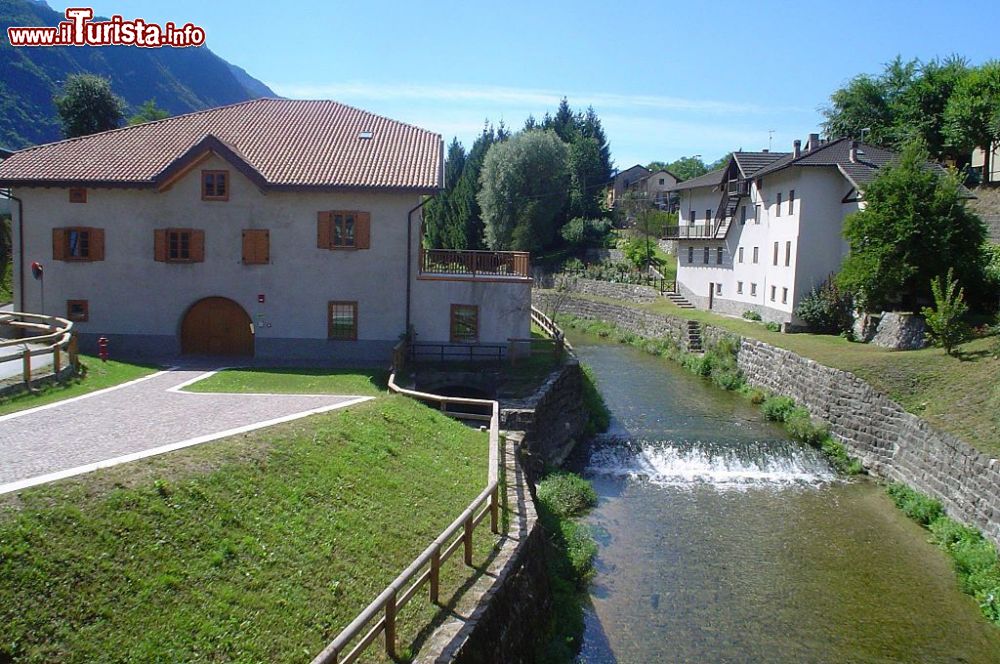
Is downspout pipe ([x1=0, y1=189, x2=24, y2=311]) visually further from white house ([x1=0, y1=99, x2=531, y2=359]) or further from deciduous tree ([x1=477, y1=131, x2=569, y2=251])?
deciduous tree ([x1=477, y1=131, x2=569, y2=251])

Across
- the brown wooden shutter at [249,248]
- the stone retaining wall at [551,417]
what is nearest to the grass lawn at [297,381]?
the stone retaining wall at [551,417]

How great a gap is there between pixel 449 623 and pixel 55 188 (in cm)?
2328

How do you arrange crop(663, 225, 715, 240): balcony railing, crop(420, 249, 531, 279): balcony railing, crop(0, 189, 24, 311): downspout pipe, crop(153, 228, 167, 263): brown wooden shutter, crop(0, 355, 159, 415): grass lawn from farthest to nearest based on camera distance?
1. crop(663, 225, 715, 240): balcony railing
2. crop(420, 249, 531, 279): balcony railing
3. crop(0, 189, 24, 311): downspout pipe
4. crop(153, 228, 167, 263): brown wooden shutter
5. crop(0, 355, 159, 415): grass lawn

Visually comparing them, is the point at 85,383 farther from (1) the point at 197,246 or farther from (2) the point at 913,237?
(2) the point at 913,237

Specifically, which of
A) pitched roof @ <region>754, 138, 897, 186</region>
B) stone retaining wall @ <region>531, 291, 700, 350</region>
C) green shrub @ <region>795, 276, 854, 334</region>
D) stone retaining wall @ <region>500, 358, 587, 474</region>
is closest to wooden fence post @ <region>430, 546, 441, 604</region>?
stone retaining wall @ <region>500, 358, 587, 474</region>

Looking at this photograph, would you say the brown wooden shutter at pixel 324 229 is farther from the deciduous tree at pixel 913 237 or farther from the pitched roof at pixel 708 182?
the pitched roof at pixel 708 182

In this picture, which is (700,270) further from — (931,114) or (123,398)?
(123,398)

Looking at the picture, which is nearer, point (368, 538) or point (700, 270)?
point (368, 538)

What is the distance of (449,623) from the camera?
973 centimetres

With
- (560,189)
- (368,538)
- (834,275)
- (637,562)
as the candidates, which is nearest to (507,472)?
(637,562)

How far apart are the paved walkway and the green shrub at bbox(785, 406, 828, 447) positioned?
15.1 meters


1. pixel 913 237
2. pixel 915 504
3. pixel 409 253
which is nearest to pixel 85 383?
pixel 409 253

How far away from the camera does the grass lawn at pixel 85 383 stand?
55.4 ft

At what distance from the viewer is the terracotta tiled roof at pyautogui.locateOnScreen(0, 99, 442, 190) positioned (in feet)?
83.9
